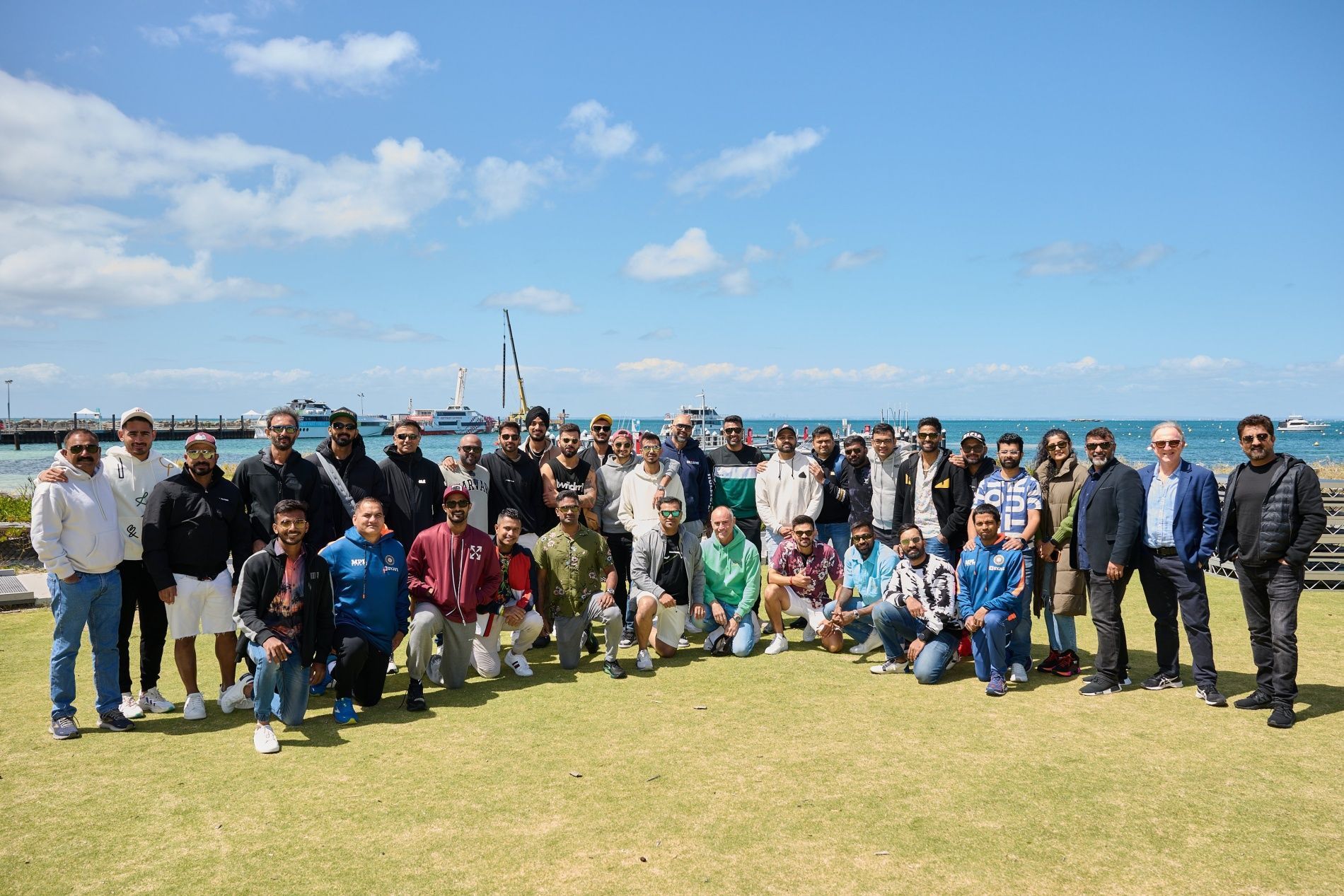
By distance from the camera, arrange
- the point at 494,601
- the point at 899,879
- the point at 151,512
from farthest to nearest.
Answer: the point at 494,601 < the point at 151,512 < the point at 899,879

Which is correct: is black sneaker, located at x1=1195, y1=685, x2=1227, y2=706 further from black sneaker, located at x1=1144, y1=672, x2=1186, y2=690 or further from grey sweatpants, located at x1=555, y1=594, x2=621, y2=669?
grey sweatpants, located at x1=555, y1=594, x2=621, y2=669

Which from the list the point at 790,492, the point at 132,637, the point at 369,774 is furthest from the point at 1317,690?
the point at 132,637

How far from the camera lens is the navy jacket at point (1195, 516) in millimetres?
5445

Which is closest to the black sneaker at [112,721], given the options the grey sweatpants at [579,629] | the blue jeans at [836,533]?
the grey sweatpants at [579,629]

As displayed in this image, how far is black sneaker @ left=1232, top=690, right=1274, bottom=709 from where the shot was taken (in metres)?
5.31

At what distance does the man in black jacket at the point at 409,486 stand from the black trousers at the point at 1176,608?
5465 millimetres

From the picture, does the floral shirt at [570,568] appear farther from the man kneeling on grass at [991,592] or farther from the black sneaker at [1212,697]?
the black sneaker at [1212,697]

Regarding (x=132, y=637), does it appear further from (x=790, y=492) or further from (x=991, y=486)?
(x=991, y=486)

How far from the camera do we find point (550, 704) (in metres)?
5.61

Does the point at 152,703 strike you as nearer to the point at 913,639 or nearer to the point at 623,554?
the point at 623,554

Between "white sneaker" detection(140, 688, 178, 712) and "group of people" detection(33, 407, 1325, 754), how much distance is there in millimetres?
20

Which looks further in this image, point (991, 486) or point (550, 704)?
point (991, 486)

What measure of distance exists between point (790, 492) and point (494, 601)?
2.99 m

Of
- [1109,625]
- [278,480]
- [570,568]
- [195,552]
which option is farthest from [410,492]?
[1109,625]
